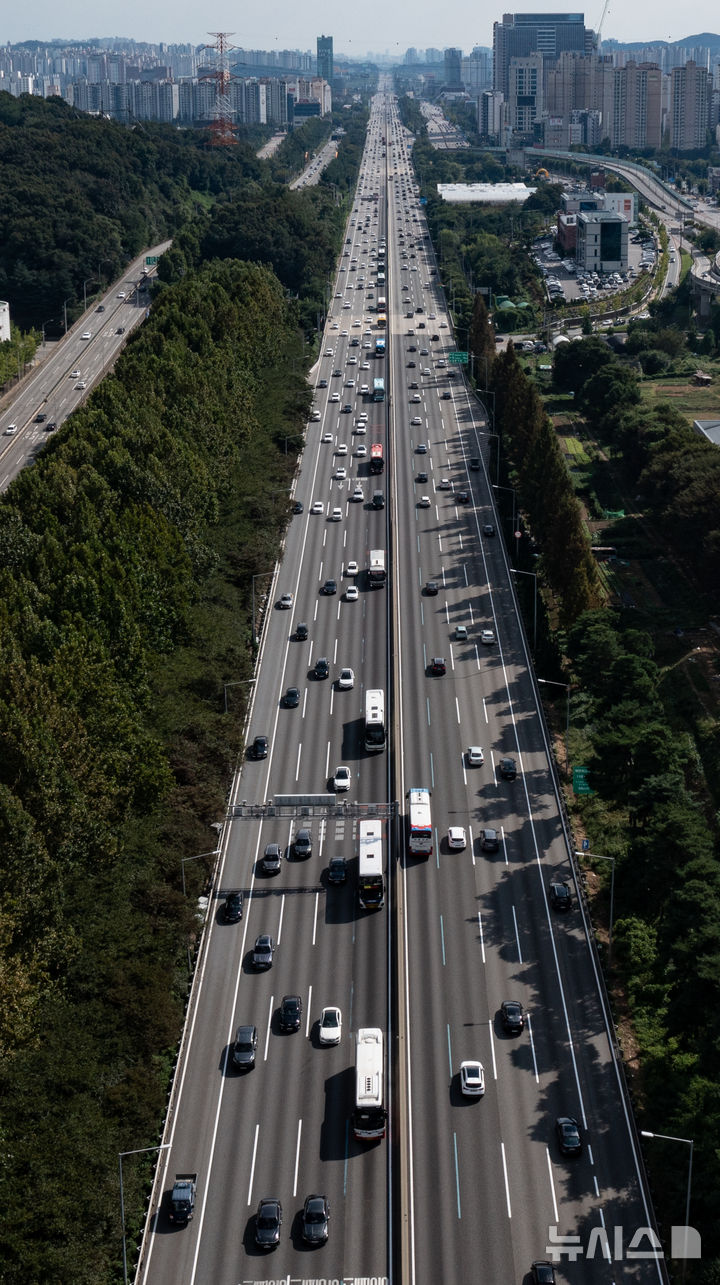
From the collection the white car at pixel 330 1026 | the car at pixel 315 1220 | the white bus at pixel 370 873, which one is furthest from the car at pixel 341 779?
the car at pixel 315 1220

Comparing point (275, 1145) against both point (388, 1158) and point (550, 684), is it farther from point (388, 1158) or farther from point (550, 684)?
point (550, 684)

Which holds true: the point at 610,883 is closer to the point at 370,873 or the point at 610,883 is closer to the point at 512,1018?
the point at 512,1018

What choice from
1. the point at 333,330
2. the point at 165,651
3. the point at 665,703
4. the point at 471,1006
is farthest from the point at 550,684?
the point at 333,330

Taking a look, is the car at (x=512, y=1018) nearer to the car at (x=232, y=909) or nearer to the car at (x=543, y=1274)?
the car at (x=543, y=1274)

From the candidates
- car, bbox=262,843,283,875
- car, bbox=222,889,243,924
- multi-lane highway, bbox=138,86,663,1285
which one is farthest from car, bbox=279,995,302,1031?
car, bbox=262,843,283,875

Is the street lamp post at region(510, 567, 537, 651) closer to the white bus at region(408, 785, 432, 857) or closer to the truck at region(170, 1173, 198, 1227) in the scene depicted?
the white bus at region(408, 785, 432, 857)
